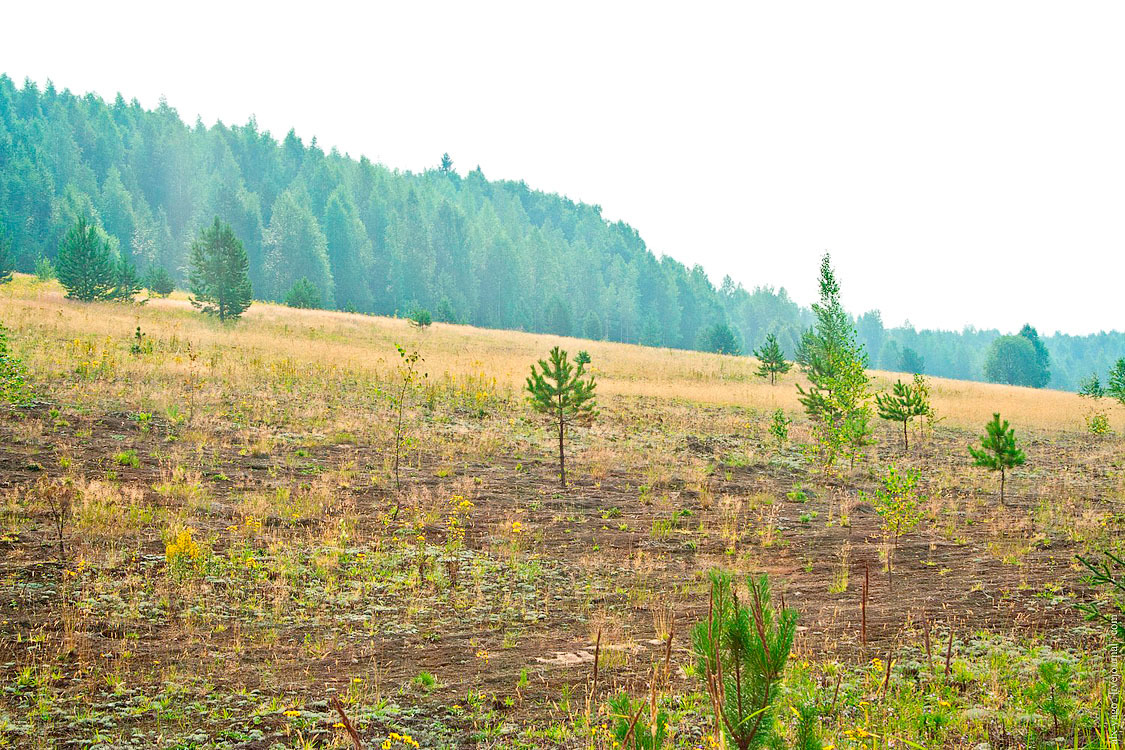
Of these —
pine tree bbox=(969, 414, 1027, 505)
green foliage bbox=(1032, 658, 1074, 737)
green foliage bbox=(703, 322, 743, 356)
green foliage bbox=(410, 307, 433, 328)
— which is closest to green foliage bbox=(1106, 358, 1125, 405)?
pine tree bbox=(969, 414, 1027, 505)

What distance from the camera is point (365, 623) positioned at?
7039 mm

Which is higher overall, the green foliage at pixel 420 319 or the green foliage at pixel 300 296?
the green foliage at pixel 300 296

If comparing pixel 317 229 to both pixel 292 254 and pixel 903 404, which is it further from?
pixel 903 404

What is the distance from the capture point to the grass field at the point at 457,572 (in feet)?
16.1

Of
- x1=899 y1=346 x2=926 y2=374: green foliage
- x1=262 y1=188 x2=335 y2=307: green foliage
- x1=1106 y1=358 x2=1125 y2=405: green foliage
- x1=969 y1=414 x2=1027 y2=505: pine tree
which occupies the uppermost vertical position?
x1=262 y1=188 x2=335 y2=307: green foliage

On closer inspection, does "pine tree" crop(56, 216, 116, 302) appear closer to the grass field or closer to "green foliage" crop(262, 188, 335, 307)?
the grass field

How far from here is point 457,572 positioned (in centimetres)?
872

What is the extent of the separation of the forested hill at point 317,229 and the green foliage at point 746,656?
5975 cm

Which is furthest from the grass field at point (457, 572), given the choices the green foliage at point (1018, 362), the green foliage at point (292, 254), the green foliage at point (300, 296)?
the green foliage at point (1018, 362)

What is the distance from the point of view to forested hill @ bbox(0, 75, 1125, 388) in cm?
7494

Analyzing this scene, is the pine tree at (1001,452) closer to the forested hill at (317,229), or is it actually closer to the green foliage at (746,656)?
the green foliage at (746,656)

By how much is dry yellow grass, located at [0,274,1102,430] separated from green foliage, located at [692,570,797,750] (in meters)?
16.8

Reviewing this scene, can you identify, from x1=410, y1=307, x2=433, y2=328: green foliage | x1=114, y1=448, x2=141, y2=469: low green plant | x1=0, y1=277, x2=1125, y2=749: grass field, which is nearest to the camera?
x1=0, y1=277, x2=1125, y2=749: grass field

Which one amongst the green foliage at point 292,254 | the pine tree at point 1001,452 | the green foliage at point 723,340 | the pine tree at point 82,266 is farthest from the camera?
the green foliage at point 292,254
